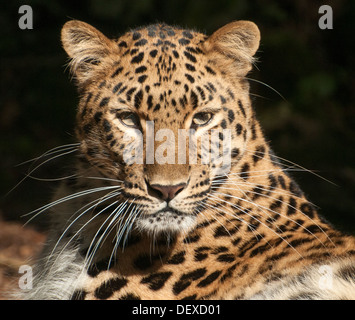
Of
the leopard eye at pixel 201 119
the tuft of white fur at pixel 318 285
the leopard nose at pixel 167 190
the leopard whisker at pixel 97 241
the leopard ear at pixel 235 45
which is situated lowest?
the tuft of white fur at pixel 318 285

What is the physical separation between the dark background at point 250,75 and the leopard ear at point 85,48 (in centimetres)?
468

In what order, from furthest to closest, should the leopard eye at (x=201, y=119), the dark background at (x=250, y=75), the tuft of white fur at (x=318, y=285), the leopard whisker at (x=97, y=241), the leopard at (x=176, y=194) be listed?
the dark background at (x=250, y=75), the leopard eye at (x=201, y=119), the leopard whisker at (x=97, y=241), the leopard at (x=176, y=194), the tuft of white fur at (x=318, y=285)

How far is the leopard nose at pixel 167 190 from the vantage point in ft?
13.6

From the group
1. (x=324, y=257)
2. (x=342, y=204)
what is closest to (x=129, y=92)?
(x=324, y=257)

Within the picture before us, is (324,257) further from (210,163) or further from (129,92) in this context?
(129,92)

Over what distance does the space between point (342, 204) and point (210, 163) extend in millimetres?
4508

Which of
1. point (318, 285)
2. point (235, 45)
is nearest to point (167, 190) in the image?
point (318, 285)

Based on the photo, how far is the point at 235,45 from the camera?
4.80 m

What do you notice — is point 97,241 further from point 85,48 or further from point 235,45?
point 235,45

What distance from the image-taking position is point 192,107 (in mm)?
4473

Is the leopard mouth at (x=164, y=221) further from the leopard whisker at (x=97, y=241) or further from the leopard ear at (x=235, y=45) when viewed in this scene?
the leopard ear at (x=235, y=45)

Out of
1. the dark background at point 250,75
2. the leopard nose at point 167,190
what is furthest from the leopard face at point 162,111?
the dark background at point 250,75

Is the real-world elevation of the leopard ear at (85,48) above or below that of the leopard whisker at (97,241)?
above

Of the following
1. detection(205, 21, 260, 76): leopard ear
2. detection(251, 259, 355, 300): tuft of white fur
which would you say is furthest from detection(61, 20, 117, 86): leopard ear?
detection(251, 259, 355, 300): tuft of white fur
